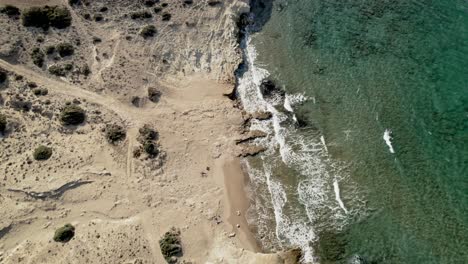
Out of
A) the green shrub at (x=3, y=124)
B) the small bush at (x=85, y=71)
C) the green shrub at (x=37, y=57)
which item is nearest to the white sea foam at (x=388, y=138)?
the small bush at (x=85, y=71)

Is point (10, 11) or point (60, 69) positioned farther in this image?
point (10, 11)

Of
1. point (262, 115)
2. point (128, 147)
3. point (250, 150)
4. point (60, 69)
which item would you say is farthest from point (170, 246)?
point (60, 69)

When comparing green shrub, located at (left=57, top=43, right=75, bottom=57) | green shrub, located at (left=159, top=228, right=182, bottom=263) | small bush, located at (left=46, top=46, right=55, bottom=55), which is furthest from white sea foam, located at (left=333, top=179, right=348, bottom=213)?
small bush, located at (left=46, top=46, right=55, bottom=55)

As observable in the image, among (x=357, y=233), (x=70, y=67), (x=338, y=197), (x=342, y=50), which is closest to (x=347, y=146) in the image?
(x=338, y=197)

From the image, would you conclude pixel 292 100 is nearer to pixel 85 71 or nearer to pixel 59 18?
pixel 85 71

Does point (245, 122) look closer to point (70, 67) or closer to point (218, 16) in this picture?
point (218, 16)
